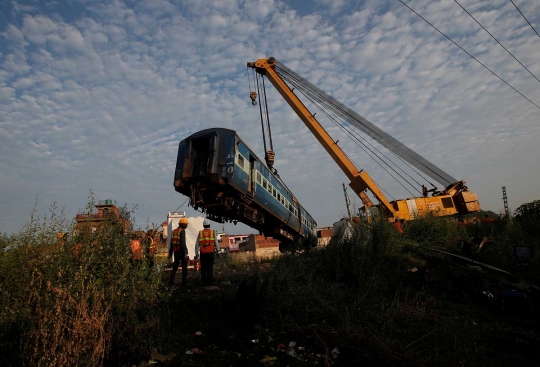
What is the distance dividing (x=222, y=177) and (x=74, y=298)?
475 centimetres

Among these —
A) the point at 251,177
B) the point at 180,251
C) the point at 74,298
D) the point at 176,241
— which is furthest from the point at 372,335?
the point at 251,177

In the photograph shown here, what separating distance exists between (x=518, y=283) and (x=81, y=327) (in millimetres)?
7700

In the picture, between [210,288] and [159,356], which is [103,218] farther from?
[210,288]

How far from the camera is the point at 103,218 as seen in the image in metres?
4.62

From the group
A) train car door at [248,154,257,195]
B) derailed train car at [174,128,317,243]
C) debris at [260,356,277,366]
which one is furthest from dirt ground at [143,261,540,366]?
train car door at [248,154,257,195]

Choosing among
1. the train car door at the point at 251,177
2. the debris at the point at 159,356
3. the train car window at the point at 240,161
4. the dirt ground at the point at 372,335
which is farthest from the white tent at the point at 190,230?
the debris at the point at 159,356

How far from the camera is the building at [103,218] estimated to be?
14.2 ft

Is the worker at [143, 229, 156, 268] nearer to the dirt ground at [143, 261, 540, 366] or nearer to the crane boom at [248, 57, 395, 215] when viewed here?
the dirt ground at [143, 261, 540, 366]

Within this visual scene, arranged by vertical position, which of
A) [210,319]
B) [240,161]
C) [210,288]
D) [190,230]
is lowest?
[210,319]

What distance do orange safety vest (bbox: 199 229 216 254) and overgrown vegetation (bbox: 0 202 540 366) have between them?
949 mm

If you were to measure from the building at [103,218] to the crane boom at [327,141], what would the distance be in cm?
1233

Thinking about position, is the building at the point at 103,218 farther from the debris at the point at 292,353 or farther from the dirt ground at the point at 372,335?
the debris at the point at 292,353

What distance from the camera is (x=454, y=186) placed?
661 inches

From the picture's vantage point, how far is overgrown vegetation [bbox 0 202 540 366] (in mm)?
3205
